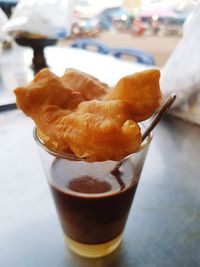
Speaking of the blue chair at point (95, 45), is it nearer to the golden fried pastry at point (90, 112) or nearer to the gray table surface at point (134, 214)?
the gray table surface at point (134, 214)

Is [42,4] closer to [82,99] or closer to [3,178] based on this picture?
[3,178]

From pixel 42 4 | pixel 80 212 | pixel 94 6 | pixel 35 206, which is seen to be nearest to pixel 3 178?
pixel 35 206

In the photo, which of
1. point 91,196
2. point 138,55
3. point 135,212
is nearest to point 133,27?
point 138,55

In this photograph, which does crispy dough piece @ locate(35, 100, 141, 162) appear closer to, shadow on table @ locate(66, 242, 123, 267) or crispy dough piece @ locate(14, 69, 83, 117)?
crispy dough piece @ locate(14, 69, 83, 117)

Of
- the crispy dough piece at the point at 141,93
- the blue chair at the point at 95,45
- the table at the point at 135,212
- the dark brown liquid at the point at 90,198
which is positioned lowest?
the blue chair at the point at 95,45

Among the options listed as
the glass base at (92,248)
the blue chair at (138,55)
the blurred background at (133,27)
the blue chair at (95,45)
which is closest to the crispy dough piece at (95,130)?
the glass base at (92,248)
